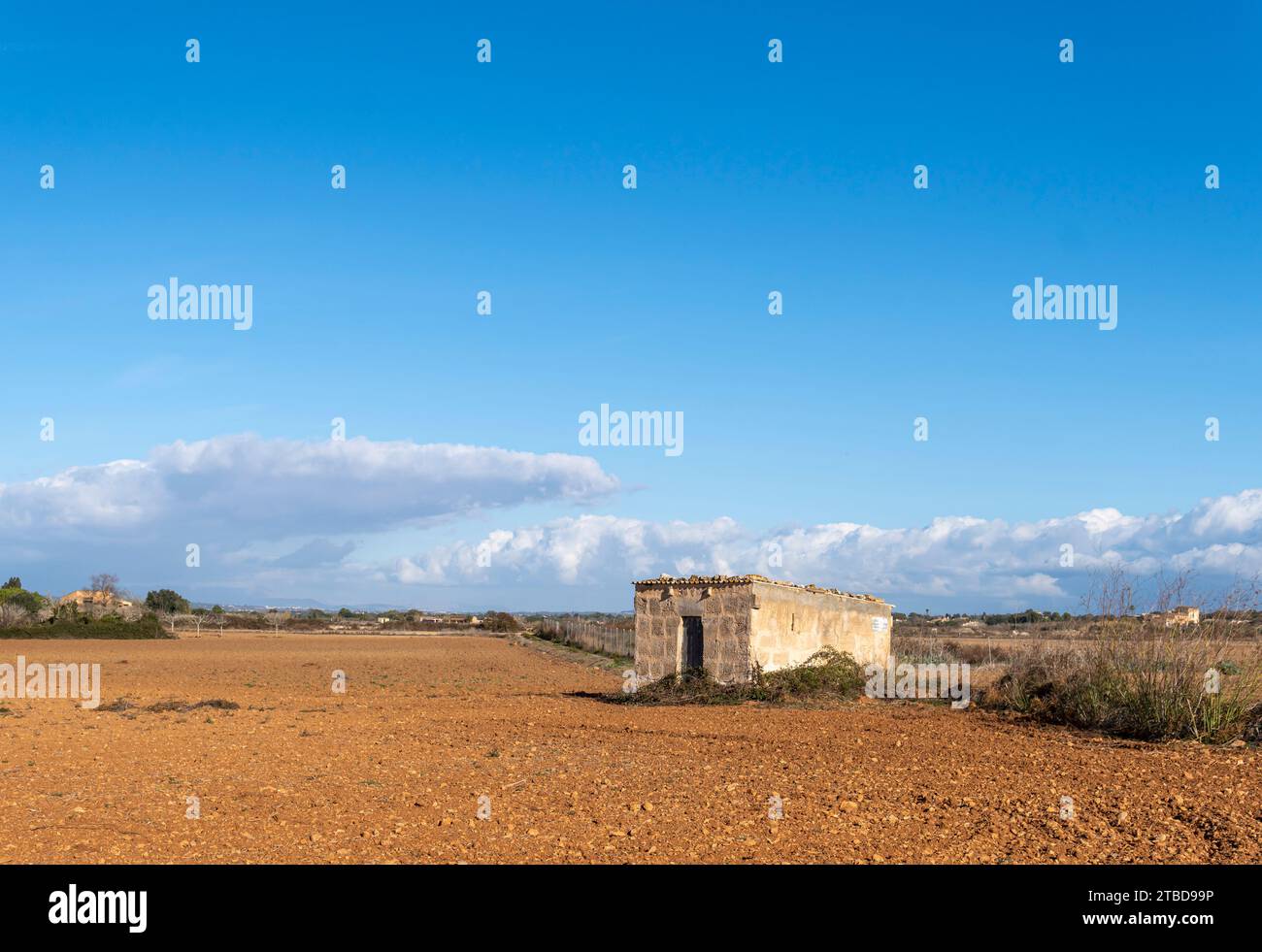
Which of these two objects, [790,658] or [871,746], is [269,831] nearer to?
[871,746]

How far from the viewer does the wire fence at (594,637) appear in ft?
166

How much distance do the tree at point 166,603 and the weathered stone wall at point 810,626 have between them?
290ft

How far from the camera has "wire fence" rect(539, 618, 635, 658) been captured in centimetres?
5061

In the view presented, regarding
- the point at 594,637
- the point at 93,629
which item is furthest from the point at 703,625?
the point at 93,629

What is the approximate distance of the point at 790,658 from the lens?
23.3m

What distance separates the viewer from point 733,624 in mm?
22609

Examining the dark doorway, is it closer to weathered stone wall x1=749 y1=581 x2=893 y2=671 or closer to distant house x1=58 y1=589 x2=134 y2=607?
weathered stone wall x1=749 y1=581 x2=893 y2=671

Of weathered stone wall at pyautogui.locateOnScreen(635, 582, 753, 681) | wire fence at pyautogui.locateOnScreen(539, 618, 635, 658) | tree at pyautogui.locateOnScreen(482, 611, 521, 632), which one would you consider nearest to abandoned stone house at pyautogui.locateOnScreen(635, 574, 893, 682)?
weathered stone wall at pyautogui.locateOnScreen(635, 582, 753, 681)

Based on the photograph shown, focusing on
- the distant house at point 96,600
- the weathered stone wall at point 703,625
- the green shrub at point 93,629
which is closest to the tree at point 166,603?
the distant house at point 96,600

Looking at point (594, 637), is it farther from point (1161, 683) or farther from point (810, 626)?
point (1161, 683)

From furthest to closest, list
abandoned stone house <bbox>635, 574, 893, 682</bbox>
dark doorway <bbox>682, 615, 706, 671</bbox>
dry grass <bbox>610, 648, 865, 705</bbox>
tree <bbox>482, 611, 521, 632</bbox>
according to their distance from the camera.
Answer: tree <bbox>482, 611, 521, 632</bbox> < dark doorway <bbox>682, 615, 706, 671</bbox> < abandoned stone house <bbox>635, 574, 893, 682</bbox> < dry grass <bbox>610, 648, 865, 705</bbox>

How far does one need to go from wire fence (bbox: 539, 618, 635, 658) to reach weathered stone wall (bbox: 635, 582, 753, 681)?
17.6 meters

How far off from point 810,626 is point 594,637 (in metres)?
35.6
